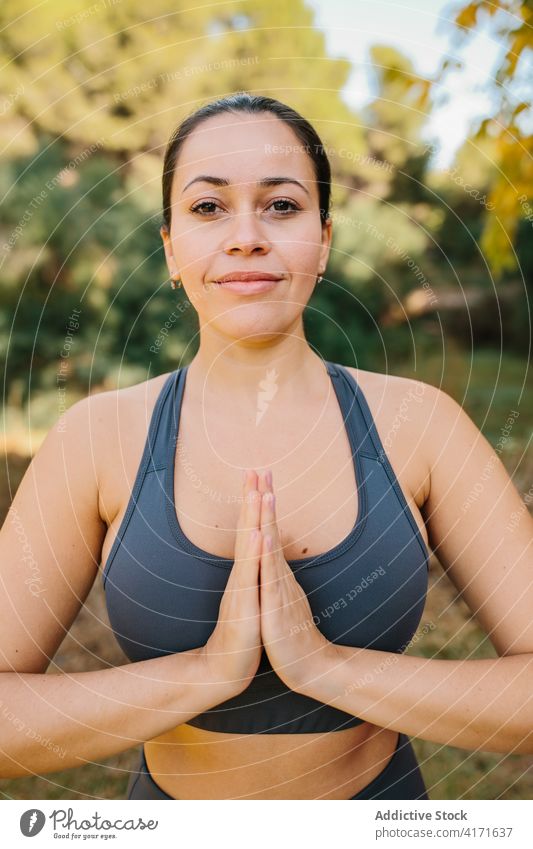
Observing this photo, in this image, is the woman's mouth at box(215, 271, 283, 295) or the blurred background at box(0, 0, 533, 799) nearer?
the woman's mouth at box(215, 271, 283, 295)

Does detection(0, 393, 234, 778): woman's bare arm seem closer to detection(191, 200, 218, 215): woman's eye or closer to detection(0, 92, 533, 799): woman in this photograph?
detection(0, 92, 533, 799): woman

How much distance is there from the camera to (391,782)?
1562 millimetres

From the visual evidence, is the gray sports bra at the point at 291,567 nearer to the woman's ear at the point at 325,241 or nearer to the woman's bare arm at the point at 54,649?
the woman's bare arm at the point at 54,649

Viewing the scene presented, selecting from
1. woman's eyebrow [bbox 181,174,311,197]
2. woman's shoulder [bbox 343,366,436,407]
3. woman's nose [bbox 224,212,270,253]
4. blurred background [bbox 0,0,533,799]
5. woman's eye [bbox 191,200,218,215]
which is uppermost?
blurred background [bbox 0,0,533,799]

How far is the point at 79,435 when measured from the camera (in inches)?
57.1

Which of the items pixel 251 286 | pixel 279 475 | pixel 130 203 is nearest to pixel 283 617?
pixel 279 475

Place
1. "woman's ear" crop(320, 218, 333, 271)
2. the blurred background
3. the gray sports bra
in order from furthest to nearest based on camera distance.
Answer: the blurred background → "woman's ear" crop(320, 218, 333, 271) → the gray sports bra

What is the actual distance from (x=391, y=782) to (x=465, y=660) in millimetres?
345

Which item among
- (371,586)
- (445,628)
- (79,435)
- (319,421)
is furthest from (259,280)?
(445,628)

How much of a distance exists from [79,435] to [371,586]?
592mm

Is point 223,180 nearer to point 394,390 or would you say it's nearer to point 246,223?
point 246,223

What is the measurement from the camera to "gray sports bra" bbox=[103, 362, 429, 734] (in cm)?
140

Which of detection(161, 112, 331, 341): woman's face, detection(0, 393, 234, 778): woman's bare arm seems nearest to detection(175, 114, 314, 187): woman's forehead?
detection(161, 112, 331, 341): woman's face
